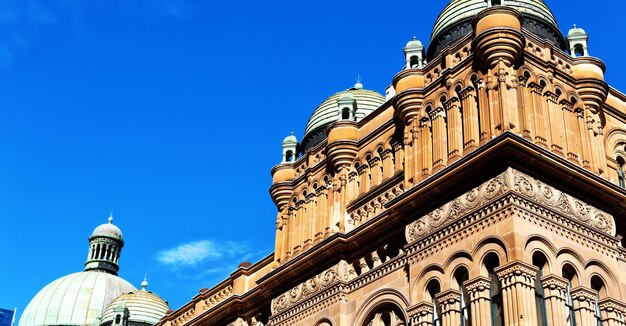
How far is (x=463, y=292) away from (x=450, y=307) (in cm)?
59

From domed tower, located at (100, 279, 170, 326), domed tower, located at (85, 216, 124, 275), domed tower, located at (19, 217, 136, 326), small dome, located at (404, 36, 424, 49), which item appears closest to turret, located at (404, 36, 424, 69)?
small dome, located at (404, 36, 424, 49)

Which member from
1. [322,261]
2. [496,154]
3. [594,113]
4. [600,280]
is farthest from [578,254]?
[322,261]

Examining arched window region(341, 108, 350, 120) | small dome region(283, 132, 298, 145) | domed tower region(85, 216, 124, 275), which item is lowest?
arched window region(341, 108, 350, 120)

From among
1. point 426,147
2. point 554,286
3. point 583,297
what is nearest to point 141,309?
point 426,147

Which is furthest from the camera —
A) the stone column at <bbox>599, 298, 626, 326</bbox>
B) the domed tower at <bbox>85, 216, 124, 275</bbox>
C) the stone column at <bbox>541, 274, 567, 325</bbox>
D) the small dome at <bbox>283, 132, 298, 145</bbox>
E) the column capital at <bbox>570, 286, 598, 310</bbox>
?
Answer: the domed tower at <bbox>85, 216, 124, 275</bbox>

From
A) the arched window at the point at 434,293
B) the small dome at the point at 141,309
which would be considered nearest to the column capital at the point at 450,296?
the arched window at the point at 434,293

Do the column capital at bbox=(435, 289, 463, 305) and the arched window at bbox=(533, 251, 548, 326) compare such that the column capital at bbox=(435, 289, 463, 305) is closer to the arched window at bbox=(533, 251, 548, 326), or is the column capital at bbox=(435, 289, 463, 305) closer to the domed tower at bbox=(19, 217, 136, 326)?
the arched window at bbox=(533, 251, 548, 326)

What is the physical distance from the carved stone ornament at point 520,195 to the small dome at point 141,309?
3889 cm

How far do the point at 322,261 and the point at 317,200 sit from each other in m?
3.78

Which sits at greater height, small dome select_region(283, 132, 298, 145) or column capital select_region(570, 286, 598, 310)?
small dome select_region(283, 132, 298, 145)

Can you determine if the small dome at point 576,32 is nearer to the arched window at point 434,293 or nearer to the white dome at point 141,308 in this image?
the arched window at point 434,293

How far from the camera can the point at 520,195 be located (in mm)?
25219

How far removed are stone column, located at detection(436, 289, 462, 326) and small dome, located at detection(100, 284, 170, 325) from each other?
39.7 metres

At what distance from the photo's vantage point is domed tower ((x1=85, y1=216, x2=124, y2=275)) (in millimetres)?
90562
